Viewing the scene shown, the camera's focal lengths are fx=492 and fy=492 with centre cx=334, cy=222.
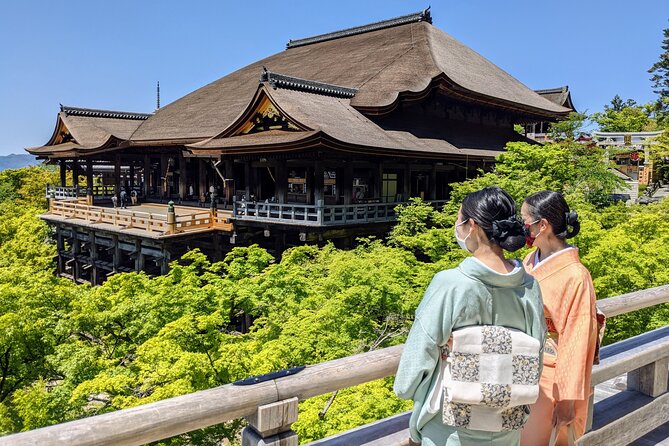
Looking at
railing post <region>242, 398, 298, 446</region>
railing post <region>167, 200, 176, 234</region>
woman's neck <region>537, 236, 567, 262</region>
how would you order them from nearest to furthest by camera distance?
railing post <region>242, 398, 298, 446</region> < woman's neck <region>537, 236, 567, 262</region> < railing post <region>167, 200, 176, 234</region>

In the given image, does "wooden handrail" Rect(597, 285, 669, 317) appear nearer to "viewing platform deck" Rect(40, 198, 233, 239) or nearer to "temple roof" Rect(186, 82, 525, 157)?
"temple roof" Rect(186, 82, 525, 157)

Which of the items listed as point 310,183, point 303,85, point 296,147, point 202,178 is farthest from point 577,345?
point 202,178

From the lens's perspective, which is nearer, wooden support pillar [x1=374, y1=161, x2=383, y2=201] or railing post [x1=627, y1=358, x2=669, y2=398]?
railing post [x1=627, y1=358, x2=669, y2=398]

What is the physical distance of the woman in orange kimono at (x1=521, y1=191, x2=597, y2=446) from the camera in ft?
7.52

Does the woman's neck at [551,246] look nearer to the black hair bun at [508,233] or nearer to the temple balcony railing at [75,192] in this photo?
the black hair bun at [508,233]

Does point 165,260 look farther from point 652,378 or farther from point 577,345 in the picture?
point 577,345

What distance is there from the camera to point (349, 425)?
17.2 ft

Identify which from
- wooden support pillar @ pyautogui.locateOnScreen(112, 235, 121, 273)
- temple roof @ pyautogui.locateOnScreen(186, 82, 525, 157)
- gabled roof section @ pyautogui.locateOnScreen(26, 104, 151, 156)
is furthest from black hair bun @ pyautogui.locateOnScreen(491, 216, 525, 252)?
gabled roof section @ pyautogui.locateOnScreen(26, 104, 151, 156)

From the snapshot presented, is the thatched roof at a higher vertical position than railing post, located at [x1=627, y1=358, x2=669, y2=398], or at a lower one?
higher

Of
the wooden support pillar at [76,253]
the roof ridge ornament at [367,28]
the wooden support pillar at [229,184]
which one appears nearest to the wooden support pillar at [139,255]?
the wooden support pillar at [229,184]

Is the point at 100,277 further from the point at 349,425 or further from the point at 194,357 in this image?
the point at 349,425

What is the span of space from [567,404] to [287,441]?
4.35ft

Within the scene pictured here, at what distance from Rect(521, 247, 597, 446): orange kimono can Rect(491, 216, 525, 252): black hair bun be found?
0.59 meters

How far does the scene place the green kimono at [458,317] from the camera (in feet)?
6.34
